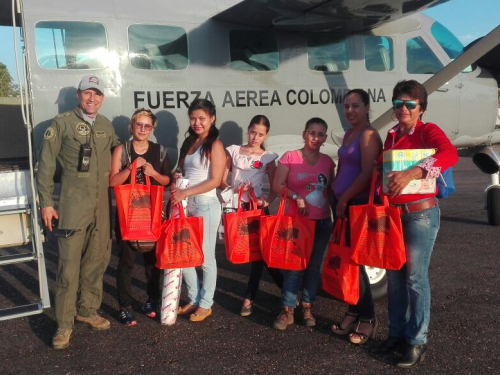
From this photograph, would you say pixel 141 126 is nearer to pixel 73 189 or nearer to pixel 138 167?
pixel 138 167

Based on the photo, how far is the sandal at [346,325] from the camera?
4359mm

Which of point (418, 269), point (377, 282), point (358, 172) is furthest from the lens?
point (377, 282)

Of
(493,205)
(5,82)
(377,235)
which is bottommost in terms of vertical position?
(493,205)

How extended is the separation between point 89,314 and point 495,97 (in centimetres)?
636

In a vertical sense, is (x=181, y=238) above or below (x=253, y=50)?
below

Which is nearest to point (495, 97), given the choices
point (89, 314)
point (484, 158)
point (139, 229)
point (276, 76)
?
point (484, 158)

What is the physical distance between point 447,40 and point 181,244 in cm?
540

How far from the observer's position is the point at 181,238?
171 inches

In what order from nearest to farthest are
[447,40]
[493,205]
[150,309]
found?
[150,309] < [447,40] < [493,205]

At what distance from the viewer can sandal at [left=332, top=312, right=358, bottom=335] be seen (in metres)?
4.36

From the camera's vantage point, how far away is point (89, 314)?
15.0 feet

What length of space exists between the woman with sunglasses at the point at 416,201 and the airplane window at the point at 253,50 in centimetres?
246

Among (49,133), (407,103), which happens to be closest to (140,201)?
(49,133)

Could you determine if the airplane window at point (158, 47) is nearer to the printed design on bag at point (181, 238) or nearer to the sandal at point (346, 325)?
the printed design on bag at point (181, 238)
